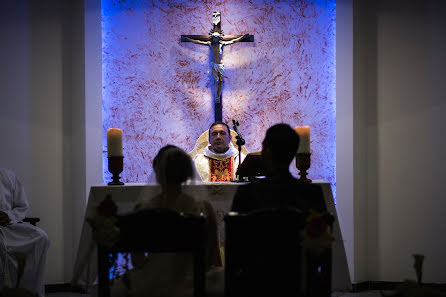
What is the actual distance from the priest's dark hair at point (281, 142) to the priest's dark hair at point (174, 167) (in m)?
0.48

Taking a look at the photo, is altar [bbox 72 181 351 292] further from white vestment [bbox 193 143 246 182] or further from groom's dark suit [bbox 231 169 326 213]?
white vestment [bbox 193 143 246 182]

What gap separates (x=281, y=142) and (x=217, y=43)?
3.50 metres

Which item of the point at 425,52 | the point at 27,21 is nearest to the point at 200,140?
the point at 27,21

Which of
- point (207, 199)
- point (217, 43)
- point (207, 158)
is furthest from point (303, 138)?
point (217, 43)

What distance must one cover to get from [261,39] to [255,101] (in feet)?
2.53

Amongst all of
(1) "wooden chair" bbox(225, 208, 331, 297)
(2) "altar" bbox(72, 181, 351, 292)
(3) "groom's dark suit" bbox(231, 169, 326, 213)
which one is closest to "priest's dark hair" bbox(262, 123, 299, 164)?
(3) "groom's dark suit" bbox(231, 169, 326, 213)

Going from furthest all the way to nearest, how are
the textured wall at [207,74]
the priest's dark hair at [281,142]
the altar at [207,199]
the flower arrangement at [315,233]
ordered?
1. the textured wall at [207,74]
2. the altar at [207,199]
3. the priest's dark hair at [281,142]
4. the flower arrangement at [315,233]

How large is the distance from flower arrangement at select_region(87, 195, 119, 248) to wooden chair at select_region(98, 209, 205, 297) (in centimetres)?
4

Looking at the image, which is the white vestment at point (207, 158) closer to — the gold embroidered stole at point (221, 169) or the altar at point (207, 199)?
the gold embroidered stole at point (221, 169)

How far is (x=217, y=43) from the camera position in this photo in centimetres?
599

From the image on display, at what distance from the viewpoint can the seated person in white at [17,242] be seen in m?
4.44

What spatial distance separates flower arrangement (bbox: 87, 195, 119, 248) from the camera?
7.97ft

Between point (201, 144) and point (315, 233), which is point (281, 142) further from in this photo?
point (201, 144)

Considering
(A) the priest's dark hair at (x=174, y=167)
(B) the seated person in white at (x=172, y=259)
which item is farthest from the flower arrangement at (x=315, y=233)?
(A) the priest's dark hair at (x=174, y=167)
